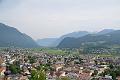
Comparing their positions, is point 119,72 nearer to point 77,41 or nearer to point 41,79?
point 41,79

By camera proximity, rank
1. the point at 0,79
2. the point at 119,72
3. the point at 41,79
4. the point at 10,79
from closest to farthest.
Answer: the point at 41,79 < the point at 0,79 < the point at 10,79 < the point at 119,72

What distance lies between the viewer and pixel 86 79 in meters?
47.1

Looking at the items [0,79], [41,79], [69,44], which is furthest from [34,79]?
[69,44]

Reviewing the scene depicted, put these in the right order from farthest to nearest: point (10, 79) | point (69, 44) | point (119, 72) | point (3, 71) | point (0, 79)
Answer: point (69, 44) < point (3, 71) < point (119, 72) < point (10, 79) < point (0, 79)

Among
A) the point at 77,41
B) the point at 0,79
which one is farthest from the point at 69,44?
the point at 0,79

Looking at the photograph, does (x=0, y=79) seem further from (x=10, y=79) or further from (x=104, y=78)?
(x=104, y=78)

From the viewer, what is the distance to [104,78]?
45.8m

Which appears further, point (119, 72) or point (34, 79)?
point (119, 72)

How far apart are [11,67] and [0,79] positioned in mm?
15178

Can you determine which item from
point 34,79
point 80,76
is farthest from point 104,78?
point 34,79

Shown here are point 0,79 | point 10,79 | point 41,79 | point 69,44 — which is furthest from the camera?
point 69,44

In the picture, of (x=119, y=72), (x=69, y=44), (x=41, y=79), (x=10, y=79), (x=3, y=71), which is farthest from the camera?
(x=69, y=44)

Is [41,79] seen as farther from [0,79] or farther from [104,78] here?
[104,78]

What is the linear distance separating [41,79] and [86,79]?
65.8ft
